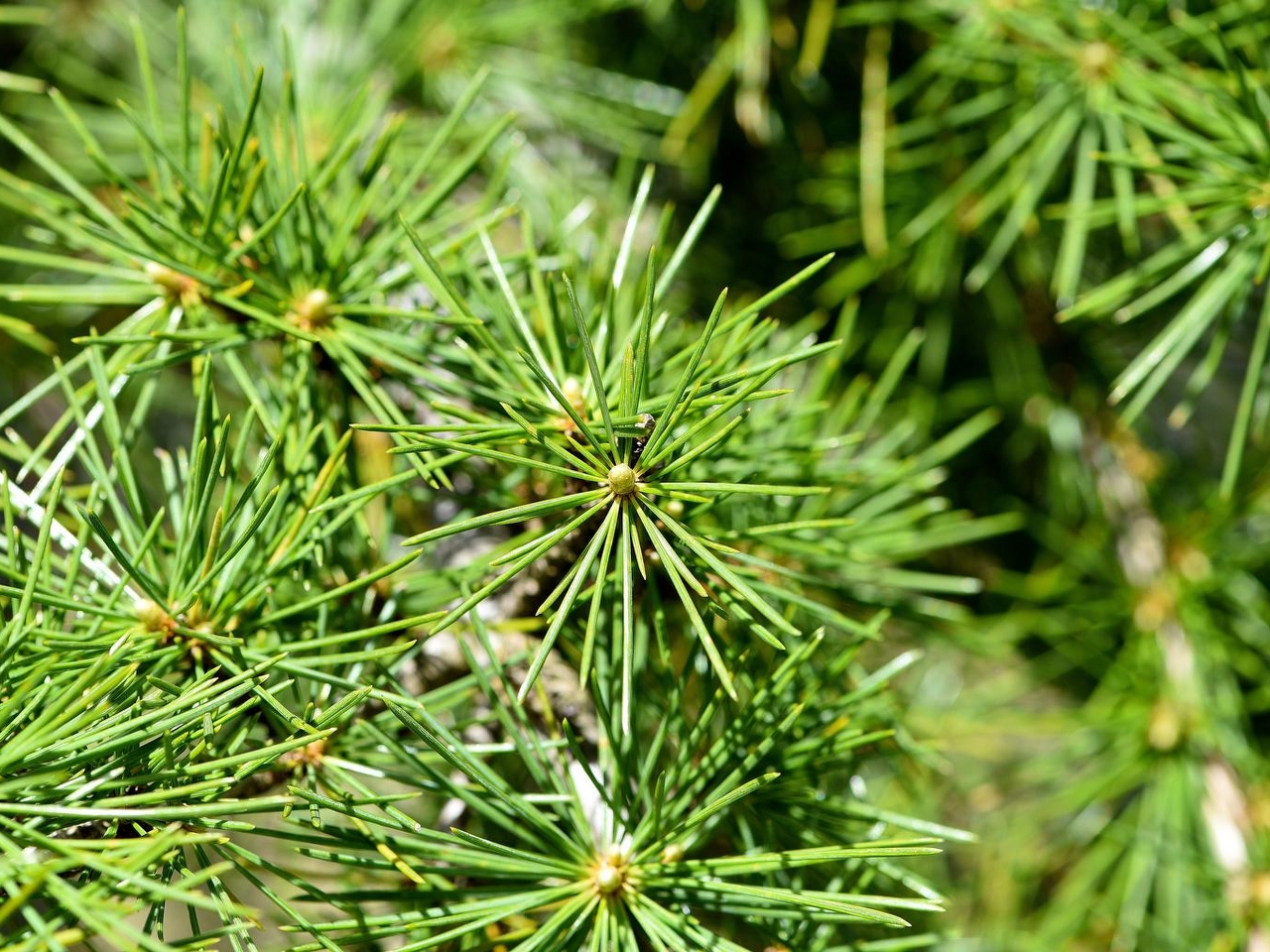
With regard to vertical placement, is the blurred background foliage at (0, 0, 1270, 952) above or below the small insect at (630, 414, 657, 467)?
above

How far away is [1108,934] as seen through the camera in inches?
24.0

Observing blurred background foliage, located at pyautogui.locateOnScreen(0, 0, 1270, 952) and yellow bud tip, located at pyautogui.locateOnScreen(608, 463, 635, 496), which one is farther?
blurred background foliage, located at pyautogui.locateOnScreen(0, 0, 1270, 952)

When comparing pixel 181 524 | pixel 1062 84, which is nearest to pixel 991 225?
pixel 1062 84

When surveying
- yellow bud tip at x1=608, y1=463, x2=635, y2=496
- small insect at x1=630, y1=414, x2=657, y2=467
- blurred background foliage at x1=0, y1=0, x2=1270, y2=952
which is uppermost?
blurred background foliage at x1=0, y1=0, x2=1270, y2=952

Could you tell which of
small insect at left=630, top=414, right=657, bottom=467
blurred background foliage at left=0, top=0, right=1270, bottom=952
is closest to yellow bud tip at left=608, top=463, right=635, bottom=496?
small insect at left=630, top=414, right=657, bottom=467

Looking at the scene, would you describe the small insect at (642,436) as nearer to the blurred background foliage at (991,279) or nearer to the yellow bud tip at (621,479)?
the yellow bud tip at (621,479)

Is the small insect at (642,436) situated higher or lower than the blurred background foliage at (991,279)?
lower

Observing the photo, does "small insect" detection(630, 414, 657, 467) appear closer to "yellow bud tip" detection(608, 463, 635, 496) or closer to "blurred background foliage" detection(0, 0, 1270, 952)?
"yellow bud tip" detection(608, 463, 635, 496)

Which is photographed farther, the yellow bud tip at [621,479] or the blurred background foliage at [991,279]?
the blurred background foliage at [991,279]

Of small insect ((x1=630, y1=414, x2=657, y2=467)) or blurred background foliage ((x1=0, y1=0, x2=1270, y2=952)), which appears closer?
small insect ((x1=630, y1=414, x2=657, y2=467))

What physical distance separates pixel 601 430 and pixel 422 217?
0.14m

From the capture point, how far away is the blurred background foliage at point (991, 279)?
54 centimetres

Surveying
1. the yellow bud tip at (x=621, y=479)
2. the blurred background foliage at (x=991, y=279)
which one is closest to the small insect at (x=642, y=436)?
the yellow bud tip at (x=621, y=479)

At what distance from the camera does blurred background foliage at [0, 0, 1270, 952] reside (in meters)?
0.54
